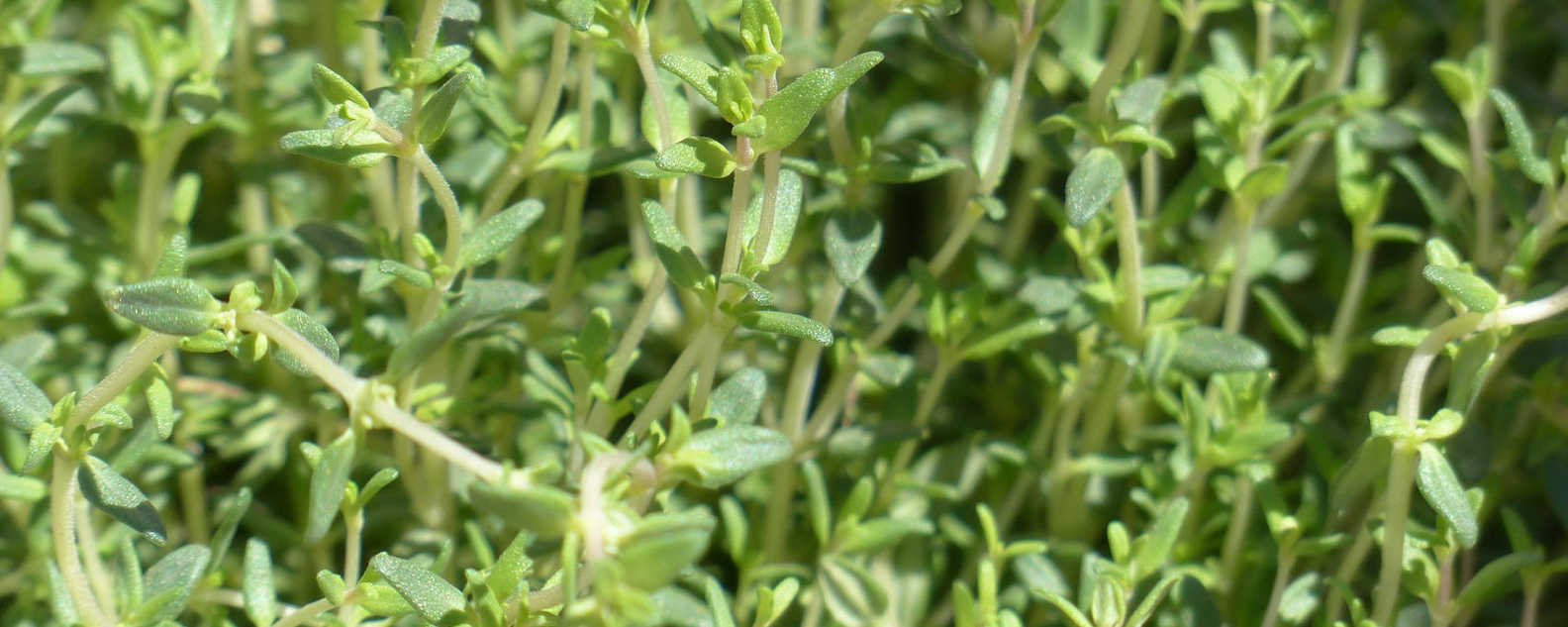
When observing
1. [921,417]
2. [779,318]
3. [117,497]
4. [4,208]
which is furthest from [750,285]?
[4,208]

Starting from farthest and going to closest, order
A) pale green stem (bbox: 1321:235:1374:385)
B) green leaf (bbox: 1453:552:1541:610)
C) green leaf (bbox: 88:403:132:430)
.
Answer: pale green stem (bbox: 1321:235:1374:385) < green leaf (bbox: 1453:552:1541:610) < green leaf (bbox: 88:403:132:430)

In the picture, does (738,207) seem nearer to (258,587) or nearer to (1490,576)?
(258,587)

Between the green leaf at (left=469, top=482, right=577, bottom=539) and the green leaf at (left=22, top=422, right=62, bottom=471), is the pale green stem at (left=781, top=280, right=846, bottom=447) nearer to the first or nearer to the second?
the green leaf at (left=469, top=482, right=577, bottom=539)

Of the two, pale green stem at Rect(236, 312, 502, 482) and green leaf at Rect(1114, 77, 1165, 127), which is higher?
green leaf at Rect(1114, 77, 1165, 127)

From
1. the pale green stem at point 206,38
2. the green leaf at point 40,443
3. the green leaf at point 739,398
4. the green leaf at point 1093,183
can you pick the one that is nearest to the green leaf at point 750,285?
the green leaf at point 739,398

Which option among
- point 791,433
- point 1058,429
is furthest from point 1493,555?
point 791,433

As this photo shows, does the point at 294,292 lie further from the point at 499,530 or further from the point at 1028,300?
the point at 1028,300

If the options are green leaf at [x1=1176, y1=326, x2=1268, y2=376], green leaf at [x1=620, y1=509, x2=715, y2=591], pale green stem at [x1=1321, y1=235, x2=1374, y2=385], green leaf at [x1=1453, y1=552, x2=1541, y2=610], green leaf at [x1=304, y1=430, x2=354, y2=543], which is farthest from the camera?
pale green stem at [x1=1321, y1=235, x2=1374, y2=385]

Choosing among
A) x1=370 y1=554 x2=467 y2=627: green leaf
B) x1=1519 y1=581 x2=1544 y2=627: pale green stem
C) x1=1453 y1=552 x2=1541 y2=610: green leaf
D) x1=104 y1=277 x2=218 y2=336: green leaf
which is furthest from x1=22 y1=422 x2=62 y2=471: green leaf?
x1=1519 y1=581 x2=1544 y2=627: pale green stem

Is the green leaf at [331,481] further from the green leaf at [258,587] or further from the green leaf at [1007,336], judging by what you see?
the green leaf at [1007,336]
